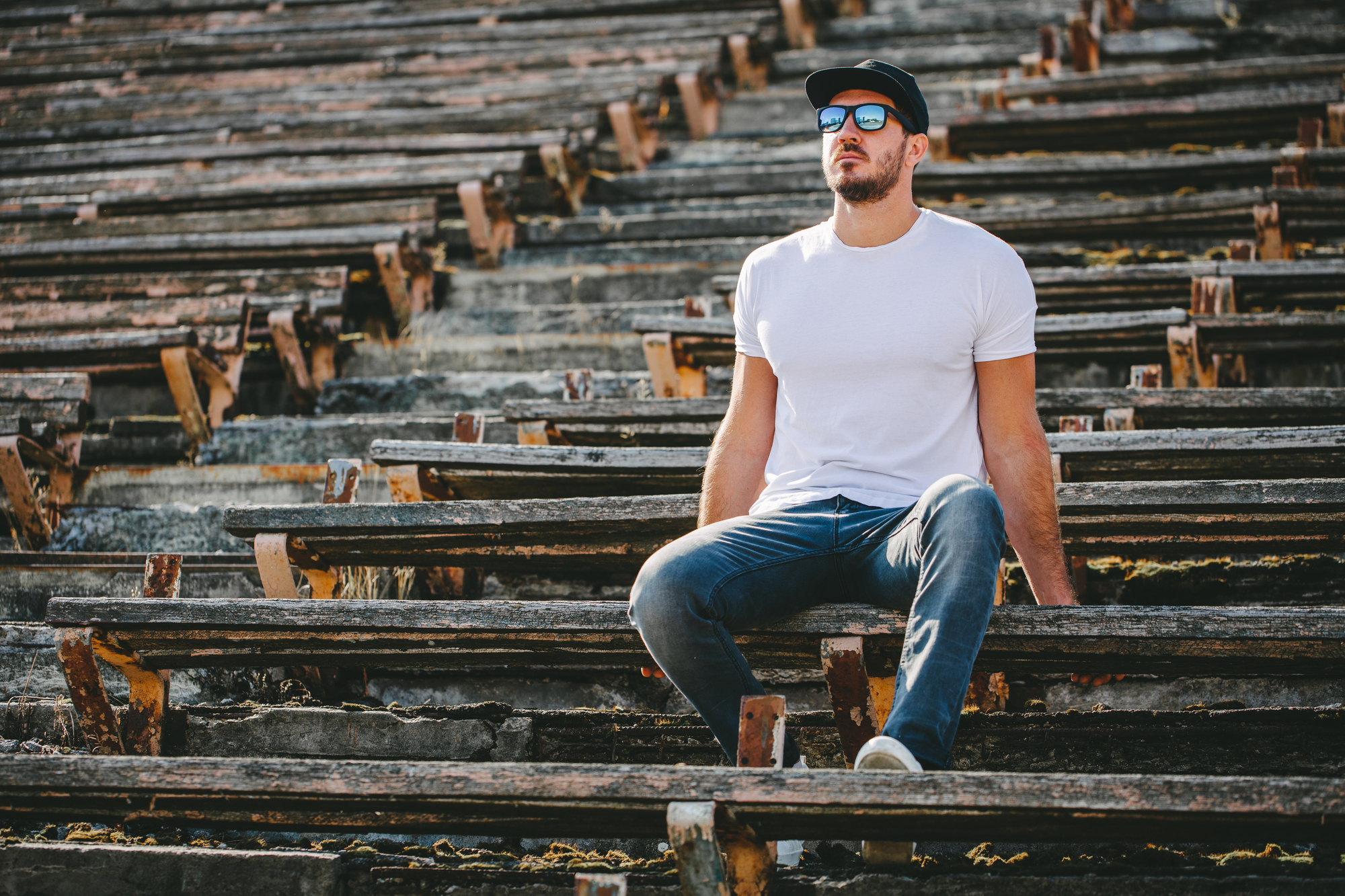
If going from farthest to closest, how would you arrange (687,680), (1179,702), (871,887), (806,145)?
(806,145) < (1179,702) < (687,680) < (871,887)

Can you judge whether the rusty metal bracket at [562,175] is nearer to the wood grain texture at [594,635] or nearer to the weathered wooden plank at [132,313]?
the weathered wooden plank at [132,313]

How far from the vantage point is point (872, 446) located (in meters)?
2.38

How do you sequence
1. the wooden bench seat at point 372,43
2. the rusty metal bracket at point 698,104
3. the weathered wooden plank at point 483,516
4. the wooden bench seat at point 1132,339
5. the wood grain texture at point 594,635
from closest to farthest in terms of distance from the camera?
the wood grain texture at point 594,635
the weathered wooden plank at point 483,516
the wooden bench seat at point 1132,339
the rusty metal bracket at point 698,104
the wooden bench seat at point 372,43

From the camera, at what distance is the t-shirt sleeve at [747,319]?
8.64ft

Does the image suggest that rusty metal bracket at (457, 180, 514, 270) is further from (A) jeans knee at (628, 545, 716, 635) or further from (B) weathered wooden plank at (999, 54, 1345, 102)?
(A) jeans knee at (628, 545, 716, 635)

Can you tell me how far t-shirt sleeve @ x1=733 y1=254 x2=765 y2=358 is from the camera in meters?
2.63

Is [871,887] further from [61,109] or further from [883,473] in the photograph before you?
[61,109]

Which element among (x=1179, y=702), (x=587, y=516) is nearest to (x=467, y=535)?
(x=587, y=516)

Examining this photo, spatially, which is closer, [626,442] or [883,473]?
[883,473]

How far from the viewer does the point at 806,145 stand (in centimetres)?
690

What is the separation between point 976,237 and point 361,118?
17.6ft

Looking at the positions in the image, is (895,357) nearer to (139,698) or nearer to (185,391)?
(139,698)

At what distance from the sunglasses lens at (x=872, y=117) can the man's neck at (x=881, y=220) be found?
0.45 ft

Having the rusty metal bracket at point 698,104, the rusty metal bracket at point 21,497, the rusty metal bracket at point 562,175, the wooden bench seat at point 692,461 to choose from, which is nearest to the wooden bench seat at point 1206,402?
the wooden bench seat at point 692,461
